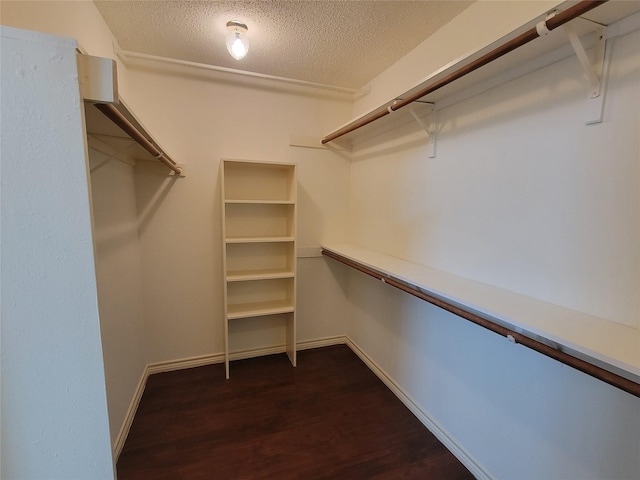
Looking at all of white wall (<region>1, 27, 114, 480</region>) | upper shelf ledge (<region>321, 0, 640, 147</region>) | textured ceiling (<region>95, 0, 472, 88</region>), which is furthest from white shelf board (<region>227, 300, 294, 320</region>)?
textured ceiling (<region>95, 0, 472, 88</region>)

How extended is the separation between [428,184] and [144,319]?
2.48 metres

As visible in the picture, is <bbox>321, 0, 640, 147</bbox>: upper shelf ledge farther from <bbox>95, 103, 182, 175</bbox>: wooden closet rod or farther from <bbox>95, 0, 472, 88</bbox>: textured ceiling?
<bbox>95, 103, 182, 175</bbox>: wooden closet rod

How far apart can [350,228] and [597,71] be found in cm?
212

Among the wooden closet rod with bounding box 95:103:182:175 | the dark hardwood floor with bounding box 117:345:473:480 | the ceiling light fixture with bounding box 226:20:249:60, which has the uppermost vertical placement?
the ceiling light fixture with bounding box 226:20:249:60

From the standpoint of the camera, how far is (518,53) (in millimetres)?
1210

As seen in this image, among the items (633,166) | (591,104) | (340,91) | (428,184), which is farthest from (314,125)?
(633,166)

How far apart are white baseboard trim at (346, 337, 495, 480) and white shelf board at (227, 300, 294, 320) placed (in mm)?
911

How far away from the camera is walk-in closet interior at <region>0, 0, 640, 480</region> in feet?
2.64

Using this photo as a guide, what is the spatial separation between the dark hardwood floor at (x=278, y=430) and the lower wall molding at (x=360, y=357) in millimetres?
42

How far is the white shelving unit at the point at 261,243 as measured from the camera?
2.57 meters

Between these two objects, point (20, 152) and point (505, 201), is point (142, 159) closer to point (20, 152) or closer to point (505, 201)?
point (20, 152)

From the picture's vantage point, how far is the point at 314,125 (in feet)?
9.11

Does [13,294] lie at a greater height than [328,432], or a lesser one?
greater

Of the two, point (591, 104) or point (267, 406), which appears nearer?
point (591, 104)
